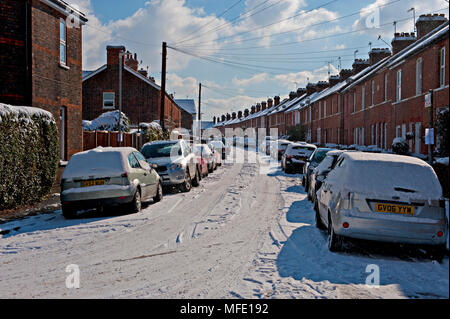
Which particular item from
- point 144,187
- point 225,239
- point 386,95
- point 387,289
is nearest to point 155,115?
point 386,95

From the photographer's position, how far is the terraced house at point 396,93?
20062 millimetres

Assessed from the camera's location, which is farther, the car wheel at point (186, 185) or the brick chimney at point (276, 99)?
the brick chimney at point (276, 99)

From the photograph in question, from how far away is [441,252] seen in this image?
6.77 m

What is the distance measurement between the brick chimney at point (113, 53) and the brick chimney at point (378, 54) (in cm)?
2166

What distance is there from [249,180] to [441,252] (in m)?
13.2

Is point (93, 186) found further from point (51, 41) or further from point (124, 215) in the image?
point (51, 41)

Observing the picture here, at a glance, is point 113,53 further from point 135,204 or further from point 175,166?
point 135,204

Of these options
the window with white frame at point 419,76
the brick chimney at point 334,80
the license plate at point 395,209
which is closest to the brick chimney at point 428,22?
the window with white frame at point 419,76

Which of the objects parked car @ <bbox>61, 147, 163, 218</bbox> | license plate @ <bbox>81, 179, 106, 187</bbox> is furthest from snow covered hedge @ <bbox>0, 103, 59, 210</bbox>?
license plate @ <bbox>81, 179, 106, 187</bbox>

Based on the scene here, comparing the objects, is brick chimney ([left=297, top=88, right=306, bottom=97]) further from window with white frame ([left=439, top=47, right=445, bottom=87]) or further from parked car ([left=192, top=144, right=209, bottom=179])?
parked car ([left=192, top=144, right=209, bottom=179])

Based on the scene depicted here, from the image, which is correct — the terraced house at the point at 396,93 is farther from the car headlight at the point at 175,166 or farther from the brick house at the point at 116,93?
the brick house at the point at 116,93

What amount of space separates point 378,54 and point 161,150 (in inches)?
1098

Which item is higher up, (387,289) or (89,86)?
(89,86)
